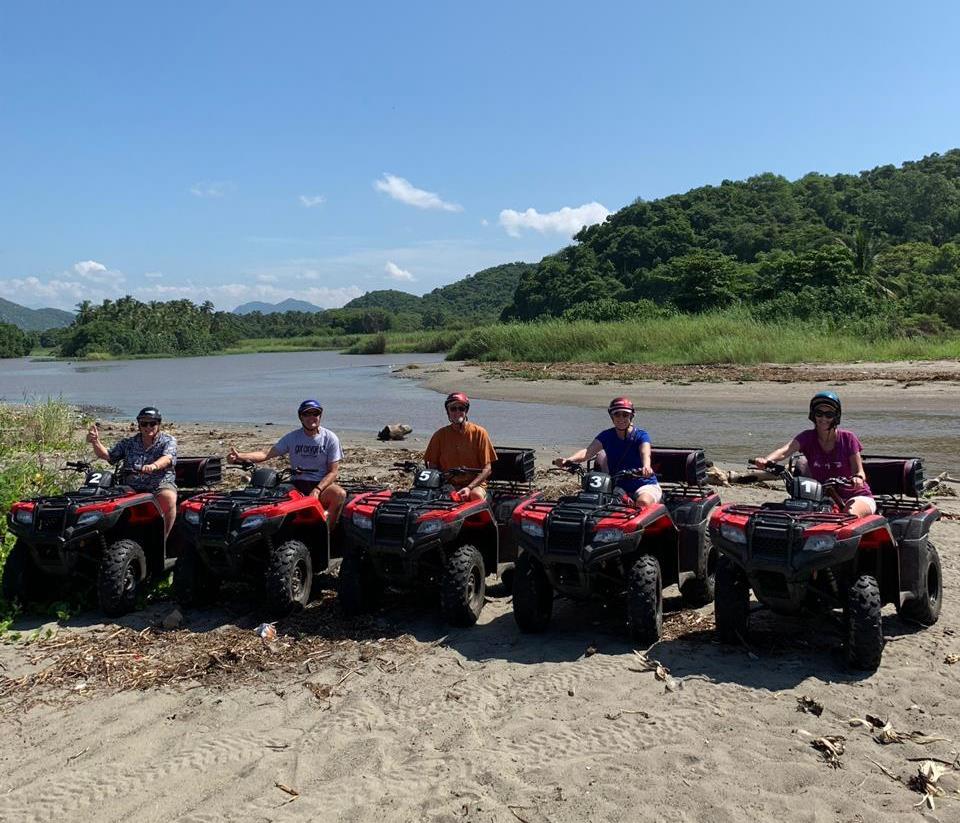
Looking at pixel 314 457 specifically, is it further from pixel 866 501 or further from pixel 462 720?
pixel 866 501

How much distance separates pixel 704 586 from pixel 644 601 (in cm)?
117

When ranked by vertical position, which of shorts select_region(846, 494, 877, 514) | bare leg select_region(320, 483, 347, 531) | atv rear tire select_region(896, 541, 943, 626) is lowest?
atv rear tire select_region(896, 541, 943, 626)

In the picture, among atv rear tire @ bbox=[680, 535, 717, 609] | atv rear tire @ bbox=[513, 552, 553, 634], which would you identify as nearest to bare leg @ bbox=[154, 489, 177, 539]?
atv rear tire @ bbox=[513, 552, 553, 634]

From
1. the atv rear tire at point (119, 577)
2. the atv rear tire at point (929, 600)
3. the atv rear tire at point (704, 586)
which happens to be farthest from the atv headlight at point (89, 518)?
the atv rear tire at point (929, 600)

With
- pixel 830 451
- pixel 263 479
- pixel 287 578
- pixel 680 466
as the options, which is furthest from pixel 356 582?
pixel 830 451

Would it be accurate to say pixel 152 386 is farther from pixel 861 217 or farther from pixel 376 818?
pixel 861 217

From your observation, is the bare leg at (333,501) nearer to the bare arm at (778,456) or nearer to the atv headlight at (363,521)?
the atv headlight at (363,521)

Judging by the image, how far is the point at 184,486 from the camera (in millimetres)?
7957

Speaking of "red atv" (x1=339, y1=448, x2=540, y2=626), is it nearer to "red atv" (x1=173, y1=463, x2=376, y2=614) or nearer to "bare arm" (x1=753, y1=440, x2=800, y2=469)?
"red atv" (x1=173, y1=463, x2=376, y2=614)

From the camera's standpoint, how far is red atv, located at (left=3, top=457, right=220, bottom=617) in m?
6.46

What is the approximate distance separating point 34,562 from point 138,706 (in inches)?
89.9

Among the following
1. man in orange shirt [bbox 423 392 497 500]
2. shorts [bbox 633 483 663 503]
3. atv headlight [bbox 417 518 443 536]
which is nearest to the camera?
atv headlight [bbox 417 518 443 536]

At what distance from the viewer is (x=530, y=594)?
5965 millimetres

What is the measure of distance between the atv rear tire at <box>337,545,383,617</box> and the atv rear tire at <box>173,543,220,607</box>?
3.44 ft
